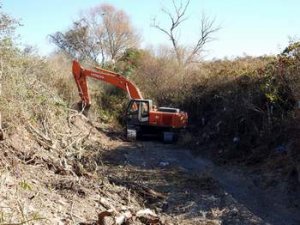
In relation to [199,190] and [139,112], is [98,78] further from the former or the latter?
[199,190]

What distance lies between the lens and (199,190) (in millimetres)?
10484

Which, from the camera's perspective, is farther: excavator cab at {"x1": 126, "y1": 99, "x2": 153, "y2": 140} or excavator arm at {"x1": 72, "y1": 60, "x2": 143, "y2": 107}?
excavator arm at {"x1": 72, "y1": 60, "x2": 143, "y2": 107}

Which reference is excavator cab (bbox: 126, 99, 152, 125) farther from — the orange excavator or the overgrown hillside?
the overgrown hillside

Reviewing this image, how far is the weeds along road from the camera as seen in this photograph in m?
8.81

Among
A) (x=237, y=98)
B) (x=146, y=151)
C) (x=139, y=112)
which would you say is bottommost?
(x=146, y=151)

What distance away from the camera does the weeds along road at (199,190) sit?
881 centimetres

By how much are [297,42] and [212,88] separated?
6.11m

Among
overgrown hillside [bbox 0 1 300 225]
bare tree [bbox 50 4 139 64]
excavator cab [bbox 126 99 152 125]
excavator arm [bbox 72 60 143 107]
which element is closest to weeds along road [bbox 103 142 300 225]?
overgrown hillside [bbox 0 1 300 225]

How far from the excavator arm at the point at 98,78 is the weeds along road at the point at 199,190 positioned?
3941 millimetres

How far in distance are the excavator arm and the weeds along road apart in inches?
155

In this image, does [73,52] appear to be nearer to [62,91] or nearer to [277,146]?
[62,91]

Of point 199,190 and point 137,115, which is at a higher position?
point 137,115

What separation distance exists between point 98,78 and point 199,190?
9.15 metres

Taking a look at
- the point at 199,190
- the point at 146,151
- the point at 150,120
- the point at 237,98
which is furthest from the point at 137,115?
the point at 199,190
